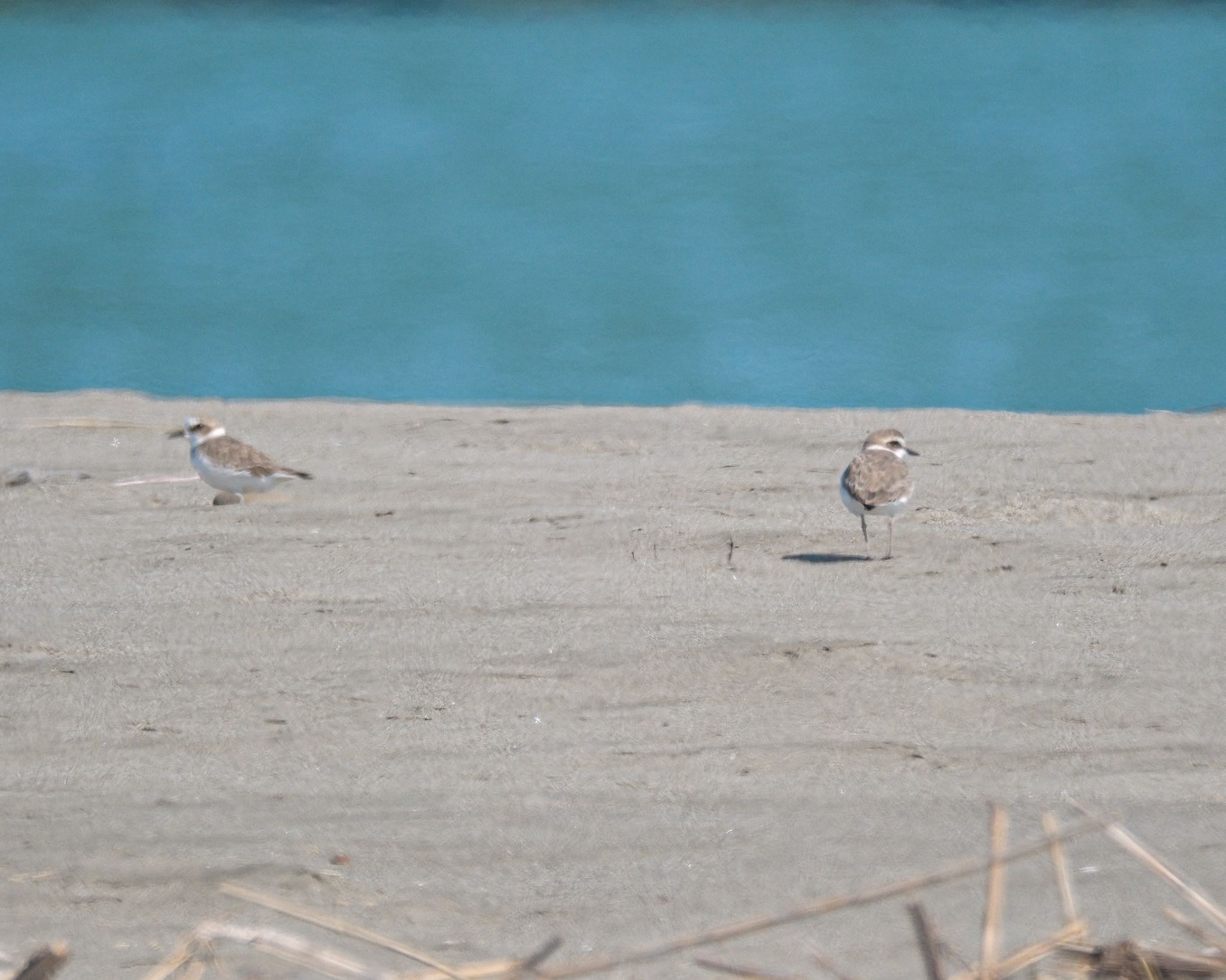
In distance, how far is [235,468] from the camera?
782 cm

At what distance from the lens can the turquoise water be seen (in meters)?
10.4

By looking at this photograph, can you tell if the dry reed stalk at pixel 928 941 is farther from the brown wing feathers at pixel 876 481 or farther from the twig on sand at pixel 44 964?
the brown wing feathers at pixel 876 481

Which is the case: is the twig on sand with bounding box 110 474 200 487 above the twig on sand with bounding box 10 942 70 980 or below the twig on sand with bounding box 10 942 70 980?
above

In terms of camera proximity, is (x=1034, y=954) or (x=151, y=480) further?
(x=151, y=480)

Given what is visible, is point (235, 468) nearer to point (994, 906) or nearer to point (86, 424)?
point (86, 424)

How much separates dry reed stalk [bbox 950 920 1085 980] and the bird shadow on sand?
5178mm

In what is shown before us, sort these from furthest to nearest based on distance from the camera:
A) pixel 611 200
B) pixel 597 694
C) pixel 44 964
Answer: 1. pixel 611 200
2. pixel 597 694
3. pixel 44 964

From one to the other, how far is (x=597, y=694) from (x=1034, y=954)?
3.68m

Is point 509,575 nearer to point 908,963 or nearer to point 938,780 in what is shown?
point 938,780

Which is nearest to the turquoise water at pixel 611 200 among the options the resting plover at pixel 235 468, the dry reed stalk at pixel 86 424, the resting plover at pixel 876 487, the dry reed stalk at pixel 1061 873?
the dry reed stalk at pixel 86 424

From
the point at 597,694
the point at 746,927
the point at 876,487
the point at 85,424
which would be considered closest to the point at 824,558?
the point at 876,487

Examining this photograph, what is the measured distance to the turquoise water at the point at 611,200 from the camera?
10.4m

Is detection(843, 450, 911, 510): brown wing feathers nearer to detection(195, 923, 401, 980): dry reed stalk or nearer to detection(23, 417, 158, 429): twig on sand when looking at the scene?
detection(23, 417, 158, 429): twig on sand

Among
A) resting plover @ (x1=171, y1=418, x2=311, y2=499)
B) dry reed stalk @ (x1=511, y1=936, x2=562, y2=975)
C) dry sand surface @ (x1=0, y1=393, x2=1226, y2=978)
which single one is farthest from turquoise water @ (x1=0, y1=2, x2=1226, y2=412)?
dry reed stalk @ (x1=511, y1=936, x2=562, y2=975)
